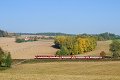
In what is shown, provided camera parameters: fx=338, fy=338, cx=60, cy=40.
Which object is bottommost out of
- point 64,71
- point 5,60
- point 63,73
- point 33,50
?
point 33,50

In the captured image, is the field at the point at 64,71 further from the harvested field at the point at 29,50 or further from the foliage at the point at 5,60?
the harvested field at the point at 29,50

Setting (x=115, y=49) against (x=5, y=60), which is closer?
(x=5, y=60)

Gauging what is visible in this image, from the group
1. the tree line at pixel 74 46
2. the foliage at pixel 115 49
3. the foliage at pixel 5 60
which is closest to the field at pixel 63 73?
the foliage at pixel 5 60

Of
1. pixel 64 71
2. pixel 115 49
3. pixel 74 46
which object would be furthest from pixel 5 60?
pixel 74 46

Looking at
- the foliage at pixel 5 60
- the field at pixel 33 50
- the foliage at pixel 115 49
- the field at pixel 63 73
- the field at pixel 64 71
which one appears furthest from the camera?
the field at pixel 33 50

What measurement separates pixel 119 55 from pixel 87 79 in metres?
71.0

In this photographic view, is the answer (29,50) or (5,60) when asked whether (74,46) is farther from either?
(5,60)

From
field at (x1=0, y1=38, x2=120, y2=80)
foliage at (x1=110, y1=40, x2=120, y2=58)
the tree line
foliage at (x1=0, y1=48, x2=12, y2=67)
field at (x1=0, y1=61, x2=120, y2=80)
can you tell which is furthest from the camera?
the tree line

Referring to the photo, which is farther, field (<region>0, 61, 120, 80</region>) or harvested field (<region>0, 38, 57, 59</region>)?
Result: harvested field (<region>0, 38, 57, 59</region>)

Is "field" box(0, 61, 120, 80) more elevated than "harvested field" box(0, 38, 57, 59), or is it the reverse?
"field" box(0, 61, 120, 80)

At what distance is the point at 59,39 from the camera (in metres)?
A: 137

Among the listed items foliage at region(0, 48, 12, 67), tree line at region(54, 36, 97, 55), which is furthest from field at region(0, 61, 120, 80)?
tree line at region(54, 36, 97, 55)

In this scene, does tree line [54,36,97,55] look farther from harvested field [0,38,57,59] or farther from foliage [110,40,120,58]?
→ foliage [110,40,120,58]

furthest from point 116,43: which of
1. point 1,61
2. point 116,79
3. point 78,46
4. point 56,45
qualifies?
point 116,79
